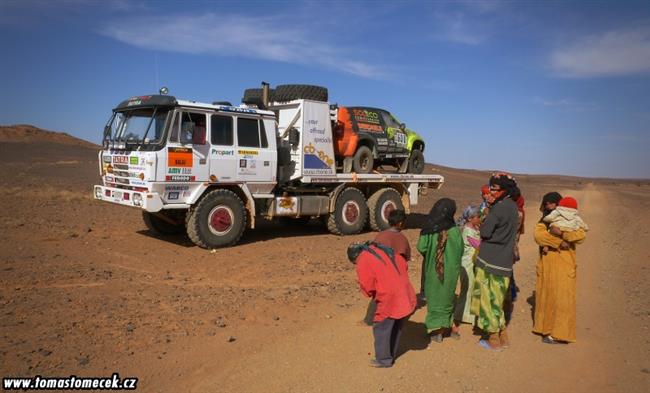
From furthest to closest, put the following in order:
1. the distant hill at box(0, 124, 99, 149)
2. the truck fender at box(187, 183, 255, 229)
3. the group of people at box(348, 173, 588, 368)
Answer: the distant hill at box(0, 124, 99, 149) < the truck fender at box(187, 183, 255, 229) < the group of people at box(348, 173, 588, 368)

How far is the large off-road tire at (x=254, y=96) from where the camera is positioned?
36.4 feet

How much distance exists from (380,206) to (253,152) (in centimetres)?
379

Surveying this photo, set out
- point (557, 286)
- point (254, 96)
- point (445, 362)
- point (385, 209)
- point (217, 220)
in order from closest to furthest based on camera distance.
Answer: point (445, 362) < point (557, 286) < point (217, 220) < point (254, 96) < point (385, 209)

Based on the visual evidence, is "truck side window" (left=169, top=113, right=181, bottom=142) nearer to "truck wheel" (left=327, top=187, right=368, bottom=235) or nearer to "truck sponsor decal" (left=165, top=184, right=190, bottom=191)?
"truck sponsor decal" (left=165, top=184, right=190, bottom=191)

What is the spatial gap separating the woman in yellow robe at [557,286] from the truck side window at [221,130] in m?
6.01

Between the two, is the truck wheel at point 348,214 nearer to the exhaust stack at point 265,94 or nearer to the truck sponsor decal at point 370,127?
the truck sponsor decal at point 370,127

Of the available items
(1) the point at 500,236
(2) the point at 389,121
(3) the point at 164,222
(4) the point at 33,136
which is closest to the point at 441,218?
(1) the point at 500,236

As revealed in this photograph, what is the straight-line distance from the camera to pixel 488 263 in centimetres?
505

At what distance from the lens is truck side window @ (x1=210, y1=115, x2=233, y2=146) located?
9.38 m

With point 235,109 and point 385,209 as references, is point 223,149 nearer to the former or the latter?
point 235,109

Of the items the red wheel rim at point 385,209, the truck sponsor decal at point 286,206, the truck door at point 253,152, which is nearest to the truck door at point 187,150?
the truck door at point 253,152

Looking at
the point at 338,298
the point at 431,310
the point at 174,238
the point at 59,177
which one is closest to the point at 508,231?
the point at 431,310

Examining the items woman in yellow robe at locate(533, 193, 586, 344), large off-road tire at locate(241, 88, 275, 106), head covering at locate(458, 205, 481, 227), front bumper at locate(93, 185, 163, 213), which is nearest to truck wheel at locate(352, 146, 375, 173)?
large off-road tire at locate(241, 88, 275, 106)

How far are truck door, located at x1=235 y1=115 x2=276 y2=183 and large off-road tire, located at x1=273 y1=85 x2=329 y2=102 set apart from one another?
1348 mm
